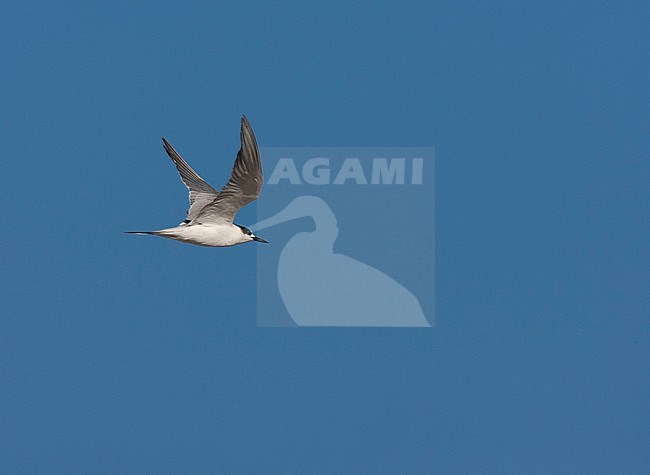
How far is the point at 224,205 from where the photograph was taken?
2.35m

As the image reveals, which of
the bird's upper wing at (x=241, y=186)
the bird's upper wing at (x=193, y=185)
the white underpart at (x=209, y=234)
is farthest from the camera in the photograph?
the bird's upper wing at (x=193, y=185)

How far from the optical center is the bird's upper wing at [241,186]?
6.90 ft

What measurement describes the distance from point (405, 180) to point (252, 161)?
43.3 inches

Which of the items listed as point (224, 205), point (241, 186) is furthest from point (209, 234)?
point (241, 186)

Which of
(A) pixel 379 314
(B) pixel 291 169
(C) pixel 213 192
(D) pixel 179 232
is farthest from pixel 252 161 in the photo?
(A) pixel 379 314

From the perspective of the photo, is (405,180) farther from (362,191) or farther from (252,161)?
(252,161)

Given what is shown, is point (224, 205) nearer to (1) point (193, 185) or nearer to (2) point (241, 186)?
(2) point (241, 186)

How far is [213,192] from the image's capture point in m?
2.63

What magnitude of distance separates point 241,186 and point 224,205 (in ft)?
0.37

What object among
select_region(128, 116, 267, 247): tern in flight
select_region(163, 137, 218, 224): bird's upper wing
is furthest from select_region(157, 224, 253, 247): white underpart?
select_region(163, 137, 218, 224): bird's upper wing

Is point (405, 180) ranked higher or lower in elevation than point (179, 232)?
higher

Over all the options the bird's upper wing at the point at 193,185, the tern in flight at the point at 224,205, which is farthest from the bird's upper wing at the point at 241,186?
the bird's upper wing at the point at 193,185

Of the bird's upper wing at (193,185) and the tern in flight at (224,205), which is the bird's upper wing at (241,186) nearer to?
the tern in flight at (224,205)

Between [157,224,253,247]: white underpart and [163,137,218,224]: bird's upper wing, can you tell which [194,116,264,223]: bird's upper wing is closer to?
[157,224,253,247]: white underpart
